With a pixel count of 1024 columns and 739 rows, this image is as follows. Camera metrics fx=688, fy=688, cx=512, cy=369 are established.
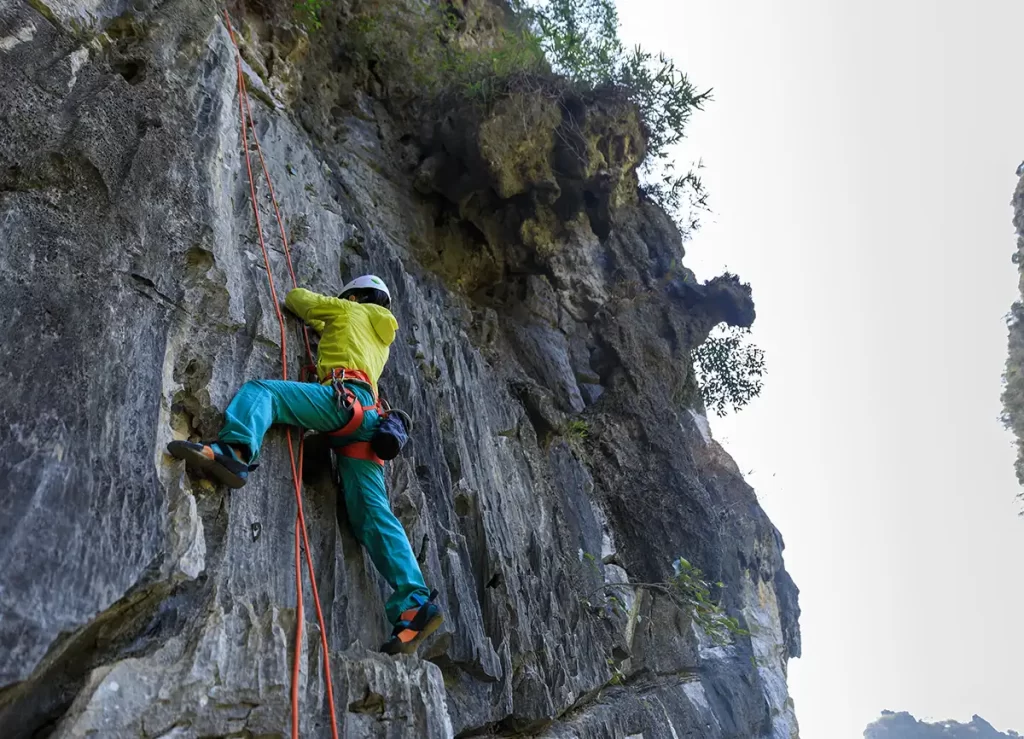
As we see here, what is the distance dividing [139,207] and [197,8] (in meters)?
2.37

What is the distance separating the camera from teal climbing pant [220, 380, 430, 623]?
381cm

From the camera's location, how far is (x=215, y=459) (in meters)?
3.35

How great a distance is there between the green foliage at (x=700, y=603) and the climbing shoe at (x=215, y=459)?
6.16 meters

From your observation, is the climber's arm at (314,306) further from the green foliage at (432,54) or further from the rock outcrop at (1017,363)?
the rock outcrop at (1017,363)

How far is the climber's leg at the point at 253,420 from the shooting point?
335cm

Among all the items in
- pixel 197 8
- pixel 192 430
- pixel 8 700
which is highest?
pixel 197 8

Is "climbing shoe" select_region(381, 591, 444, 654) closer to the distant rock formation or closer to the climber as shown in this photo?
the climber

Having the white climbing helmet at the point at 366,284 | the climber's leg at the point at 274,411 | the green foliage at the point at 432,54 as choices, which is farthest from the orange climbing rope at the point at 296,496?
the green foliage at the point at 432,54

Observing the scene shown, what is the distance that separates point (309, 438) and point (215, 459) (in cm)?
103

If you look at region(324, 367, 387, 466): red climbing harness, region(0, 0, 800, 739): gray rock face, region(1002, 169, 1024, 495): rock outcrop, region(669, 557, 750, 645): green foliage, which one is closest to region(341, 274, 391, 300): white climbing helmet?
region(0, 0, 800, 739): gray rock face

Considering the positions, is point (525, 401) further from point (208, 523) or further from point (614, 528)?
point (208, 523)

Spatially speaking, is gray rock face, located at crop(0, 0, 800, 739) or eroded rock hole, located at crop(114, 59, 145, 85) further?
eroded rock hole, located at crop(114, 59, 145, 85)

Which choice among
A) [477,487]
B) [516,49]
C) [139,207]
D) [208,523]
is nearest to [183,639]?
[208,523]

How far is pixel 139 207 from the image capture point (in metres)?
3.73
